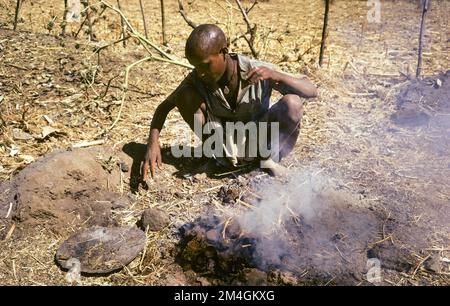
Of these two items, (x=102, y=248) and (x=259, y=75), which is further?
(x=259, y=75)

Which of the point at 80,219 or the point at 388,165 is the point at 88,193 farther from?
the point at 388,165

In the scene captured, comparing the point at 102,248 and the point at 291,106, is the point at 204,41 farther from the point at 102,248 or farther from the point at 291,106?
the point at 102,248

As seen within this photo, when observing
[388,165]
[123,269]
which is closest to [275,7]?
[388,165]

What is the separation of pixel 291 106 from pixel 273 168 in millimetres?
519

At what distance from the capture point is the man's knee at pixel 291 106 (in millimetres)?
3461

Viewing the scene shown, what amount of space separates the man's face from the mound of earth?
1099 mm

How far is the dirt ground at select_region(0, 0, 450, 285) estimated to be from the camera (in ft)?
9.53

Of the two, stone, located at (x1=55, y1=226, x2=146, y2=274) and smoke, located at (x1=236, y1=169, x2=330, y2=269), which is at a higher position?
smoke, located at (x1=236, y1=169, x2=330, y2=269)

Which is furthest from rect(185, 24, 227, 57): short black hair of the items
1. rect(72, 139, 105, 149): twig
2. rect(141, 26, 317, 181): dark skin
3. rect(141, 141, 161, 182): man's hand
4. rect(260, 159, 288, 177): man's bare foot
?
rect(72, 139, 105, 149): twig

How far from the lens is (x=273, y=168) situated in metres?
3.66

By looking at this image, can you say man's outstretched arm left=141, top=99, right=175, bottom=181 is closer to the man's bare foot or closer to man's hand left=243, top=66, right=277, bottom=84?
man's hand left=243, top=66, right=277, bottom=84

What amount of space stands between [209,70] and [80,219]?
142 cm

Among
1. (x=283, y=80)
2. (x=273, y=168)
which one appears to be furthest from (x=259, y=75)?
(x=273, y=168)

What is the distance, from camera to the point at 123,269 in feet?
9.79
